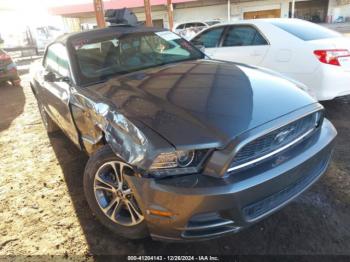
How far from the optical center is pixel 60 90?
3.41m

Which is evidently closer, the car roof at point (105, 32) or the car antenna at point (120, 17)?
the car roof at point (105, 32)

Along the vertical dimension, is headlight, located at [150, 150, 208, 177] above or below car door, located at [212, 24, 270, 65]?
below

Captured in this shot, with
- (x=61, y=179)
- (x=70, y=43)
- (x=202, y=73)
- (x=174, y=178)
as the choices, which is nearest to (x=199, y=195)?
(x=174, y=178)

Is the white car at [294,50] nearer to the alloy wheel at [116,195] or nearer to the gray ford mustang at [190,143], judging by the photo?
the gray ford mustang at [190,143]

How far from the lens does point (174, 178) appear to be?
6.47ft

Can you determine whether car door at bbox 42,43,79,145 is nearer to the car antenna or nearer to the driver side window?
the car antenna

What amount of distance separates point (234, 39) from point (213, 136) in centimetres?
419

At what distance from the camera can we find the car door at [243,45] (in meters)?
5.24

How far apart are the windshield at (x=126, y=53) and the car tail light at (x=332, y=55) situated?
5.83ft

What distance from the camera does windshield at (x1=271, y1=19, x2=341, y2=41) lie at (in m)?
4.79

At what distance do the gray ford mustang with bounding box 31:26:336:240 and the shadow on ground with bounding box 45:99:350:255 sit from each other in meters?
0.17

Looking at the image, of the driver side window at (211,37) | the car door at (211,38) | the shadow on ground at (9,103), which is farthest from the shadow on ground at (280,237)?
the shadow on ground at (9,103)

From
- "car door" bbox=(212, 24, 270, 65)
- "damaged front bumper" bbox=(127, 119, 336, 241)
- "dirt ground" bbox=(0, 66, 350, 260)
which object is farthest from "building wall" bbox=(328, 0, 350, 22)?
"damaged front bumper" bbox=(127, 119, 336, 241)

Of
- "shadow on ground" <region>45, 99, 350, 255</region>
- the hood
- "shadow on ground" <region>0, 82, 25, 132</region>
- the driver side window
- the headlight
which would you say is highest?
the driver side window
